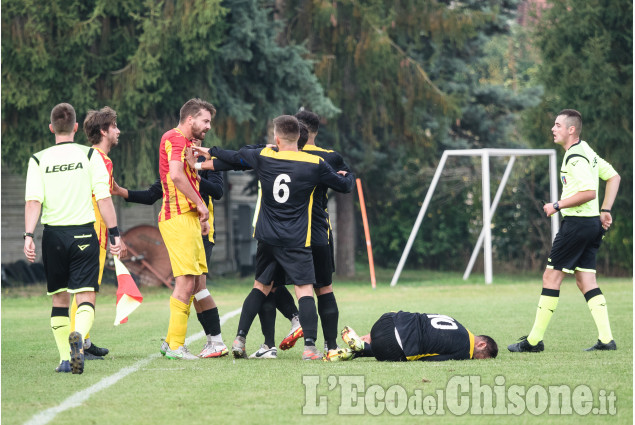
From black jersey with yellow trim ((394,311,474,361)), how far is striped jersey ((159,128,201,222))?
2131 millimetres

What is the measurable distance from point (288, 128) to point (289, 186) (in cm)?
50

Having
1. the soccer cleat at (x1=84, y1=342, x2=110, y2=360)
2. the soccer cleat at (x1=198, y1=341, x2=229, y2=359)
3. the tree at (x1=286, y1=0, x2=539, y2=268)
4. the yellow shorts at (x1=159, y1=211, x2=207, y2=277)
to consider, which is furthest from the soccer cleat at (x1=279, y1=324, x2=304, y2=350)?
the tree at (x1=286, y1=0, x2=539, y2=268)

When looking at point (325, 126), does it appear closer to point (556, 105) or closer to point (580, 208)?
point (556, 105)

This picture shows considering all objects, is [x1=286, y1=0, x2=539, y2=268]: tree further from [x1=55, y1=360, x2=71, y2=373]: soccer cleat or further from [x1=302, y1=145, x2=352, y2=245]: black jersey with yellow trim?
[x1=55, y1=360, x2=71, y2=373]: soccer cleat

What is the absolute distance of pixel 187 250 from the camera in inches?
354

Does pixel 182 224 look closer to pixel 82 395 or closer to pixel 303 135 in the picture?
pixel 303 135

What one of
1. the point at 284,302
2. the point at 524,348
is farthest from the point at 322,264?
the point at 524,348

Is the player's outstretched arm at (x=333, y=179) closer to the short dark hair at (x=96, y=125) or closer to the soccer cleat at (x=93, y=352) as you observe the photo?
the short dark hair at (x=96, y=125)

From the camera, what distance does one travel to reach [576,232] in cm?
966

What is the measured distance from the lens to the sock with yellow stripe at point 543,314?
9.54 m

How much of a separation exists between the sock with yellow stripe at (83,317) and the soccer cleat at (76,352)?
32 centimetres

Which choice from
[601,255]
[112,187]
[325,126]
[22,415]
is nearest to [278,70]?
[325,126]

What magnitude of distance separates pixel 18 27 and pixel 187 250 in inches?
537

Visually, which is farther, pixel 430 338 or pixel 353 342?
pixel 353 342
